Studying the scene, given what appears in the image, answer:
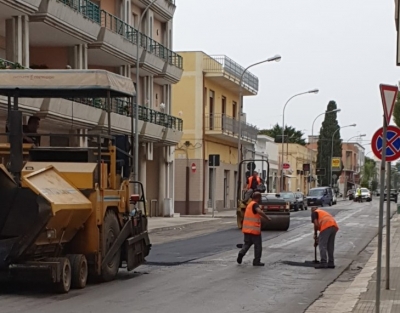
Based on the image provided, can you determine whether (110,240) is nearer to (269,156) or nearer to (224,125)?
Answer: (224,125)

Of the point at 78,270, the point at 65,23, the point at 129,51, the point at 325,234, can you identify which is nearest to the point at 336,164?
the point at 129,51

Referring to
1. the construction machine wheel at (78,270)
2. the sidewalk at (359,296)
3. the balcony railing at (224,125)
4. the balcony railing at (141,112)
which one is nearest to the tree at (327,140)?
the balcony railing at (224,125)

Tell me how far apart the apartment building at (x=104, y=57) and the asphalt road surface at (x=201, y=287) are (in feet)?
12.2

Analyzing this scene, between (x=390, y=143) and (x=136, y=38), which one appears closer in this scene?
(x=390, y=143)

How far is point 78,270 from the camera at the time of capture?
13.2 meters

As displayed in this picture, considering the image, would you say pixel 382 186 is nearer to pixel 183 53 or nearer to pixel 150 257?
pixel 150 257

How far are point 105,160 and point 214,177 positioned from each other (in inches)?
1550

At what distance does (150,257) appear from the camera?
19984 millimetres

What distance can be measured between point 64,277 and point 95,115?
18735 millimetres

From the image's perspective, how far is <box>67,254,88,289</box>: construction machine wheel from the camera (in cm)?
1314

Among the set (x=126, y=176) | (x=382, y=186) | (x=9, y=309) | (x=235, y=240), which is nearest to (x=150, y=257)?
(x=126, y=176)

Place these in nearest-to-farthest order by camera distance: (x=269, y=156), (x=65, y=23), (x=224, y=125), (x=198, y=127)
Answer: (x=65, y=23), (x=198, y=127), (x=224, y=125), (x=269, y=156)

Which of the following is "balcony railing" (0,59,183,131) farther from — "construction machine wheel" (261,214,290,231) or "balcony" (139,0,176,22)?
"construction machine wheel" (261,214,290,231)

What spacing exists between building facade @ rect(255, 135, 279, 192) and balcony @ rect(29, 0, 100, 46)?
36.4m
